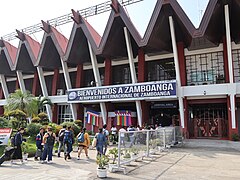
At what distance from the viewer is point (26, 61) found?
98.5 ft

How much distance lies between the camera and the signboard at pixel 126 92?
18562mm

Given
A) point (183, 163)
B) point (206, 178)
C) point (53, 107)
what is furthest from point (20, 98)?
point (206, 178)

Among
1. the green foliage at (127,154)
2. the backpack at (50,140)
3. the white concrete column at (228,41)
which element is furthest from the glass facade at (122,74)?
the green foliage at (127,154)

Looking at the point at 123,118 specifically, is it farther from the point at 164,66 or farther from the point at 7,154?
the point at 7,154

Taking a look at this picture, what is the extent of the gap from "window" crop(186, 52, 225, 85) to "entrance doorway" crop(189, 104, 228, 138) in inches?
93.8

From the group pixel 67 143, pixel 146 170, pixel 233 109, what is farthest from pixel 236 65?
pixel 67 143

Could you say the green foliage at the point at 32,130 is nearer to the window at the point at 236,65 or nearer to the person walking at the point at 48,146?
the person walking at the point at 48,146

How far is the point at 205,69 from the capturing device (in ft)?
68.6

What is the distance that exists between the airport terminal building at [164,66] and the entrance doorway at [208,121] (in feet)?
0.25

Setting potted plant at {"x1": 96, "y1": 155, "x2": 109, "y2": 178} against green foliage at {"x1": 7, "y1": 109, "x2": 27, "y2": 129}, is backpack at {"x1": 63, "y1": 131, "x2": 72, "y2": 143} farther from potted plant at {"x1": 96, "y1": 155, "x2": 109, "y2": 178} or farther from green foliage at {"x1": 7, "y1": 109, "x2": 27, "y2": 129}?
green foliage at {"x1": 7, "y1": 109, "x2": 27, "y2": 129}

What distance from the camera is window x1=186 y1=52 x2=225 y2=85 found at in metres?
20.3

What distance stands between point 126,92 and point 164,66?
535cm

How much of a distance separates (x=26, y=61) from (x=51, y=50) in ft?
16.6

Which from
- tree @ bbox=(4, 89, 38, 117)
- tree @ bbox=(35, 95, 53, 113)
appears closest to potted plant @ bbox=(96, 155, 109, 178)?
tree @ bbox=(4, 89, 38, 117)
